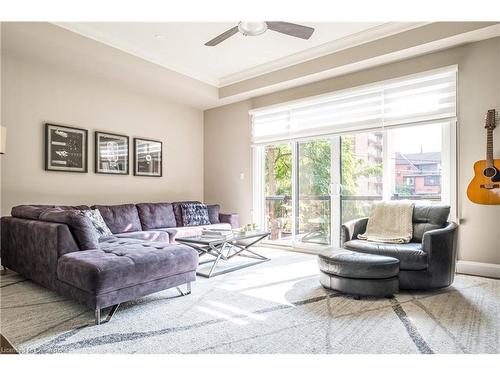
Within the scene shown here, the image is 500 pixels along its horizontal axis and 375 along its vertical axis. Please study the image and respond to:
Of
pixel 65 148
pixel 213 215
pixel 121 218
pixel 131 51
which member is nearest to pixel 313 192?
pixel 213 215

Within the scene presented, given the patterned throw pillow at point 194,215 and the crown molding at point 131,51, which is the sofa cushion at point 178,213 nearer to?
the patterned throw pillow at point 194,215

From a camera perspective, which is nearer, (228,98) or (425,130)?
(425,130)

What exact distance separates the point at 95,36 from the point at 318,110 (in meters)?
3.24

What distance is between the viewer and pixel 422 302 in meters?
2.67

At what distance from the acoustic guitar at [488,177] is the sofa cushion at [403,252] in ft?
3.38

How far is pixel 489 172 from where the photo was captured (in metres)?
3.32

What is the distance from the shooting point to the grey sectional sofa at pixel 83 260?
225cm

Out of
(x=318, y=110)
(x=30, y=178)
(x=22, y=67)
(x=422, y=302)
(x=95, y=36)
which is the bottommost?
(x=422, y=302)

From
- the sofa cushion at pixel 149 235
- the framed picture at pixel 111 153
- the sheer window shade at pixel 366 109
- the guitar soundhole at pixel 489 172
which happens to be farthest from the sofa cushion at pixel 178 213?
the guitar soundhole at pixel 489 172

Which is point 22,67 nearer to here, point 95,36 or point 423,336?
point 95,36

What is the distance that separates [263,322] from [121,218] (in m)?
2.93
